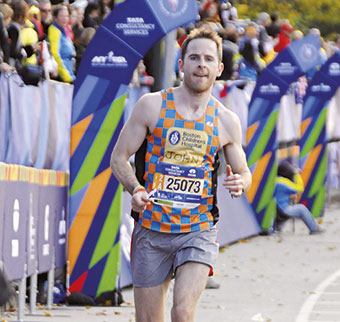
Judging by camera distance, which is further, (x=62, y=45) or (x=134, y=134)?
(x=62, y=45)

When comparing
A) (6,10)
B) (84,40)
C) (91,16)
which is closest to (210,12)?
(91,16)

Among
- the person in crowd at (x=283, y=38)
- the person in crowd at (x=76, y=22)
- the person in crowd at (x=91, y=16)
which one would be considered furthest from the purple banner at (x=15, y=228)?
the person in crowd at (x=283, y=38)

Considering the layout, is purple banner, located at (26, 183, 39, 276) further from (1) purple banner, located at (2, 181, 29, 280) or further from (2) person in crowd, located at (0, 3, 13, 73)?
(2) person in crowd, located at (0, 3, 13, 73)

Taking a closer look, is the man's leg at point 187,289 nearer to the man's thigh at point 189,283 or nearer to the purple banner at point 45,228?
the man's thigh at point 189,283

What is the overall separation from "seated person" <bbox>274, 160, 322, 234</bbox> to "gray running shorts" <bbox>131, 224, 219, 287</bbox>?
584 inches

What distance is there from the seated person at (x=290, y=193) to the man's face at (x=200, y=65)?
14852mm

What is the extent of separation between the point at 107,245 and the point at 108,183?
62 centimetres

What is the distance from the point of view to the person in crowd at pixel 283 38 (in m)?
25.5

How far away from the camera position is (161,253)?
716 cm

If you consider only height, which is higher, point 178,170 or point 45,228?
point 178,170

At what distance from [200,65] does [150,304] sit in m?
1.38

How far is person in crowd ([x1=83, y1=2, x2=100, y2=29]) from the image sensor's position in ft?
53.5

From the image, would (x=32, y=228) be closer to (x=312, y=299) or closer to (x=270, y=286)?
(x=312, y=299)

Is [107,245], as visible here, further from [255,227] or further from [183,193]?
[255,227]
